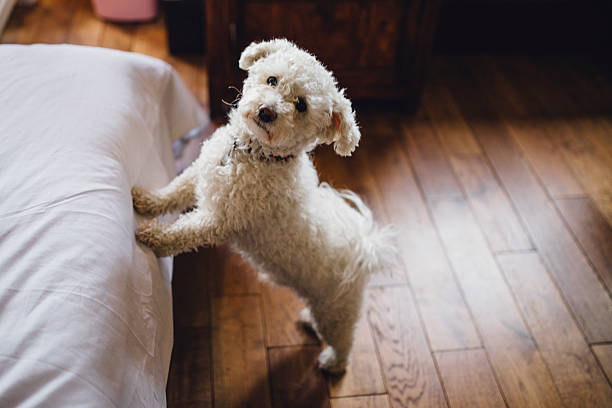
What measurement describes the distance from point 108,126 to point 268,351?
803 millimetres

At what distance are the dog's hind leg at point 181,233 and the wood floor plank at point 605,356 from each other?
126 cm

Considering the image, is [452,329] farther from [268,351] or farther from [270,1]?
[270,1]

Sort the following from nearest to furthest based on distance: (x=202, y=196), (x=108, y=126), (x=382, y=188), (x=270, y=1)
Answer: (x=108, y=126)
(x=202, y=196)
(x=270, y=1)
(x=382, y=188)

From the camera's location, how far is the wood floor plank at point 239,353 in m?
1.36

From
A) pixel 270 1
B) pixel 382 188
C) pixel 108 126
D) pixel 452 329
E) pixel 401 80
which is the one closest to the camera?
pixel 108 126

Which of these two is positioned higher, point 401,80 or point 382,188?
point 401,80

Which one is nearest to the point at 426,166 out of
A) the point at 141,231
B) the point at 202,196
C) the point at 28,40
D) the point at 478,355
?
the point at 478,355

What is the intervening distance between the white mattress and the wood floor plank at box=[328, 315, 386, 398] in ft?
1.81

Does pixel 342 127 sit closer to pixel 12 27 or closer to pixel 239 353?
pixel 239 353

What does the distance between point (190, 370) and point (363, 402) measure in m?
0.50

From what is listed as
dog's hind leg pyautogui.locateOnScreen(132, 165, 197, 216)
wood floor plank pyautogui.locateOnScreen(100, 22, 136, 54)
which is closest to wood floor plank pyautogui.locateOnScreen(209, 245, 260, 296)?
dog's hind leg pyautogui.locateOnScreen(132, 165, 197, 216)

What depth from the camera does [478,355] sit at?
1.52 m

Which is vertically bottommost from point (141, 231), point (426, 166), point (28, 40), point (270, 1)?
point (426, 166)

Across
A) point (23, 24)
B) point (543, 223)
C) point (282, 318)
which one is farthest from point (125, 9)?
point (543, 223)
